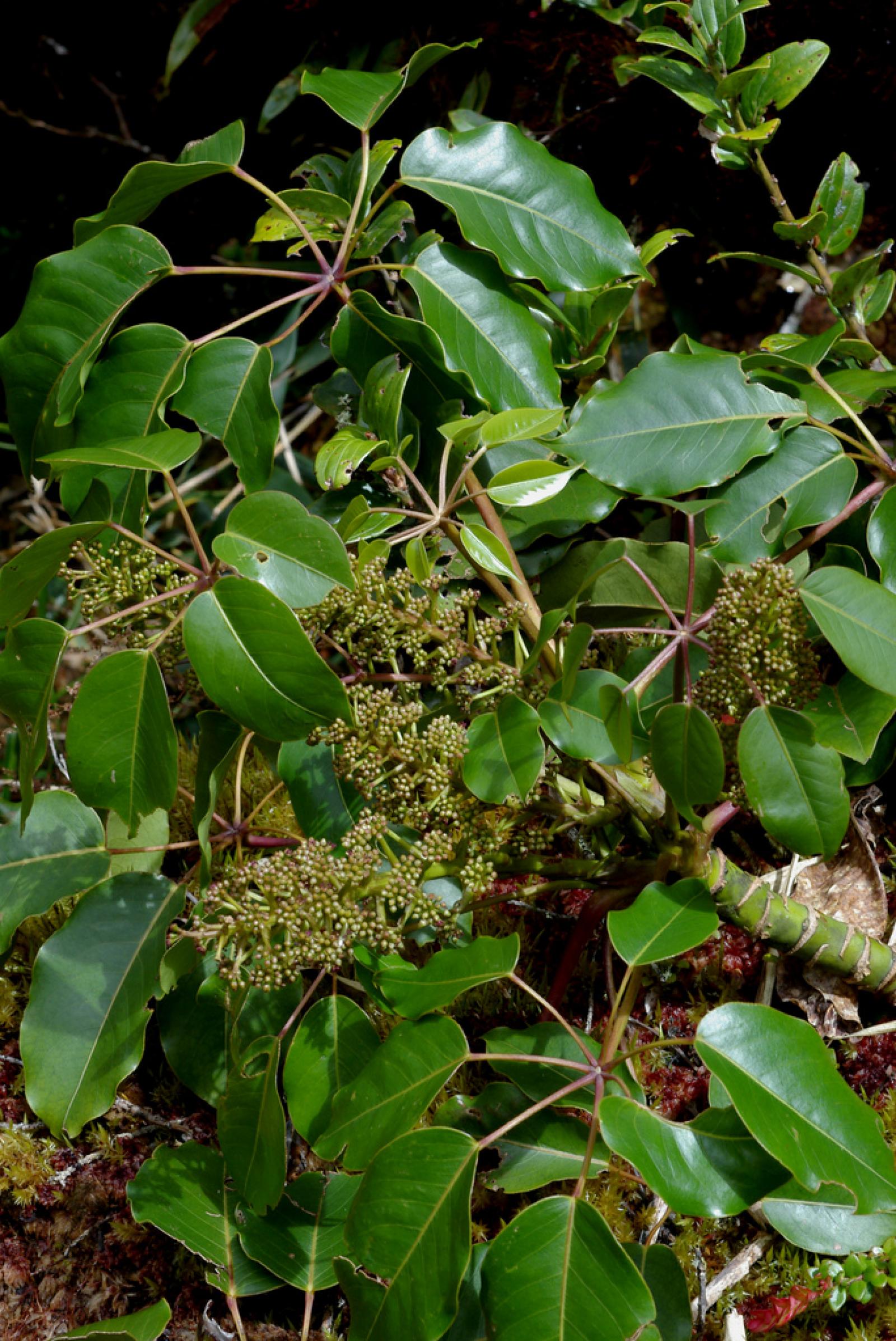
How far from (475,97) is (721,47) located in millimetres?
760

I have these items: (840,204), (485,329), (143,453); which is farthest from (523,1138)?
(840,204)

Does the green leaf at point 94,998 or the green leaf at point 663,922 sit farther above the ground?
the green leaf at point 663,922

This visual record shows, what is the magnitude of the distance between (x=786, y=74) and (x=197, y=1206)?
1.53 meters

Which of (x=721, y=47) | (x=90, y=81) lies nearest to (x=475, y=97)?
(x=721, y=47)

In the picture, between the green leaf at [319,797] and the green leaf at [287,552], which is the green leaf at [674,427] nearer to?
the green leaf at [287,552]

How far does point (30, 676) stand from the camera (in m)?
0.94

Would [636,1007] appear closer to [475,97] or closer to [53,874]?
[53,874]

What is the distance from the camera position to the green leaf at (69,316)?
1099 mm

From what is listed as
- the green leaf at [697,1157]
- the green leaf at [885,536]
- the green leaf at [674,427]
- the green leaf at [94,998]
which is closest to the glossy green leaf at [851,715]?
the green leaf at [885,536]

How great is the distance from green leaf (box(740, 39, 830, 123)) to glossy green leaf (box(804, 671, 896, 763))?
2.43 ft

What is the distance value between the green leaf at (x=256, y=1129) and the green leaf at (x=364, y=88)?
1.03 metres

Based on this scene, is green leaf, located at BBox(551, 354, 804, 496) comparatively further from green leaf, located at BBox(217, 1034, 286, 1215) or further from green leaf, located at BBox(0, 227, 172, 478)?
green leaf, located at BBox(217, 1034, 286, 1215)

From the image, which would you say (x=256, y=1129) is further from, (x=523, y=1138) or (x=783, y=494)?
(x=783, y=494)

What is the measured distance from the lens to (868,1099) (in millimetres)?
1255
